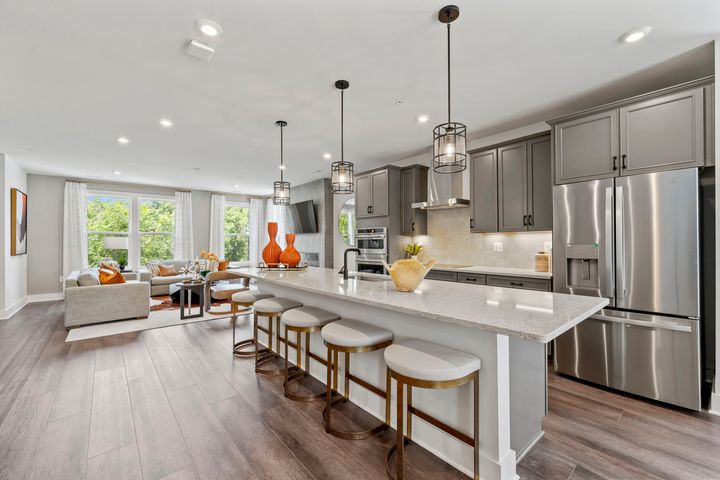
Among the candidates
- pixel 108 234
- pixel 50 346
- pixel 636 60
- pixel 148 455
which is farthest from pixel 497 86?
pixel 108 234

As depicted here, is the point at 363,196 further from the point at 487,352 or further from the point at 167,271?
the point at 167,271

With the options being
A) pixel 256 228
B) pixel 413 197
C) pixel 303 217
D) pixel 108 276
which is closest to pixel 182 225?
pixel 256 228

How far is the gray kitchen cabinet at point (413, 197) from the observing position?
485 centimetres

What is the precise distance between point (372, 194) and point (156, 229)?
576 centimetres

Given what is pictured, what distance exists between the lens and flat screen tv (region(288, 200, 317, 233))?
7.16m

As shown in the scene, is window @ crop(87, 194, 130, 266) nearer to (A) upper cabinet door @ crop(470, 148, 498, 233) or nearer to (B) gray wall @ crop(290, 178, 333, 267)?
(B) gray wall @ crop(290, 178, 333, 267)


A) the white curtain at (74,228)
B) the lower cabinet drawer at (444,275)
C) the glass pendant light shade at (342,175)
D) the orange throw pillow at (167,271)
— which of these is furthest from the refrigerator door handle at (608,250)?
the white curtain at (74,228)

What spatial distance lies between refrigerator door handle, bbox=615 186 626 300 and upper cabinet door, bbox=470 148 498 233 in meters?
1.25

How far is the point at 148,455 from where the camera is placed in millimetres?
1793

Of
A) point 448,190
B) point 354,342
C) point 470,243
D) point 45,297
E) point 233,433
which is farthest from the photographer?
point 45,297

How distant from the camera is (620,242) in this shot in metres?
2.58

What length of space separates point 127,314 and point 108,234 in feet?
11.7

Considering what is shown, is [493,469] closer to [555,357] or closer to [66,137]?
[555,357]

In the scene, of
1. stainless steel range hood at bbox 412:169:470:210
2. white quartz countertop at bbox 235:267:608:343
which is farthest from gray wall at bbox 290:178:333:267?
white quartz countertop at bbox 235:267:608:343
